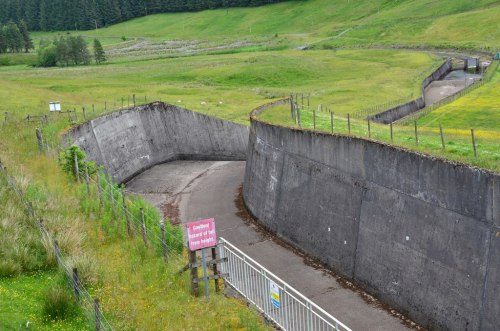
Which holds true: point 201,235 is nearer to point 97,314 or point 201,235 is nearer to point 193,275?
point 193,275

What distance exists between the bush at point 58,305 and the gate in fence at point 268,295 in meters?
5.45

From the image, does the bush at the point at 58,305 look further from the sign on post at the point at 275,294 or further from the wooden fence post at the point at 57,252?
the sign on post at the point at 275,294

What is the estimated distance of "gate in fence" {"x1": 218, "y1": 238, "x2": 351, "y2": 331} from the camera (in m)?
16.7

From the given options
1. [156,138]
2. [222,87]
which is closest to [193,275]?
[156,138]

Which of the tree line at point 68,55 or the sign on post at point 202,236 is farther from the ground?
the sign on post at point 202,236

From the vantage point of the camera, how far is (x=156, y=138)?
52.8 meters

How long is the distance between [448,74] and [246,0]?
401ft

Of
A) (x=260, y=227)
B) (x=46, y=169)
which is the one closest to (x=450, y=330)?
(x=260, y=227)

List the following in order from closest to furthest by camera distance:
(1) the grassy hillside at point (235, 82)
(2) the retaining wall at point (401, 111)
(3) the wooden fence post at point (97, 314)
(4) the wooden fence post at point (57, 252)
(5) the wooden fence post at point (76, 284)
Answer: (3) the wooden fence post at point (97, 314) → (5) the wooden fence post at point (76, 284) → (4) the wooden fence post at point (57, 252) → (2) the retaining wall at point (401, 111) → (1) the grassy hillside at point (235, 82)

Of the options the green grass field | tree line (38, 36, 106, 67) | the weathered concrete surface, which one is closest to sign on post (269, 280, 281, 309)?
the green grass field

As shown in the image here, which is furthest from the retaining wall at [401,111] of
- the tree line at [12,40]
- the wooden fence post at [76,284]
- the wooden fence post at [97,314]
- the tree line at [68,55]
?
the tree line at [12,40]

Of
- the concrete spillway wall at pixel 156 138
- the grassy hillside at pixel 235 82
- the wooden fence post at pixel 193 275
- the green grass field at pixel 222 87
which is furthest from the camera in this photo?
the grassy hillside at pixel 235 82

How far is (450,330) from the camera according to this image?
1942 centimetres

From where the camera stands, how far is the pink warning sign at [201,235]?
55.1 ft
